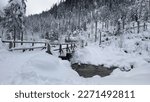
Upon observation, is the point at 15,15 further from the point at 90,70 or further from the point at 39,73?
the point at 39,73

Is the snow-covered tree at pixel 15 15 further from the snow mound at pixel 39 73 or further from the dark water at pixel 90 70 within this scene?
the snow mound at pixel 39 73

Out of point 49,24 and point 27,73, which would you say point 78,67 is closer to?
point 27,73

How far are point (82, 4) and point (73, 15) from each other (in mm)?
8029

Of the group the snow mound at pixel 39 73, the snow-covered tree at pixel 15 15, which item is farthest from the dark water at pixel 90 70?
the snow-covered tree at pixel 15 15

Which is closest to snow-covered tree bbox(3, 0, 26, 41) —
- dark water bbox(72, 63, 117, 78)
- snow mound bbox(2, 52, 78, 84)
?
dark water bbox(72, 63, 117, 78)

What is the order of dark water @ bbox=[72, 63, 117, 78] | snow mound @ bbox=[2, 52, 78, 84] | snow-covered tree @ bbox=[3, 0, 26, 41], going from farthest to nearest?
snow-covered tree @ bbox=[3, 0, 26, 41], dark water @ bbox=[72, 63, 117, 78], snow mound @ bbox=[2, 52, 78, 84]

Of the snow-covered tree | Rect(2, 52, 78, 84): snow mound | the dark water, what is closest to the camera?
Rect(2, 52, 78, 84): snow mound

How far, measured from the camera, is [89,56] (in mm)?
22203

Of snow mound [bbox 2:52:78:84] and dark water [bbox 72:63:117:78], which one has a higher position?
snow mound [bbox 2:52:78:84]

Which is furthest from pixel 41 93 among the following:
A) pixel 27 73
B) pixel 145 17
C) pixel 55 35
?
pixel 55 35

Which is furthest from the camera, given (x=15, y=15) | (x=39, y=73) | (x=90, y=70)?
(x=15, y=15)

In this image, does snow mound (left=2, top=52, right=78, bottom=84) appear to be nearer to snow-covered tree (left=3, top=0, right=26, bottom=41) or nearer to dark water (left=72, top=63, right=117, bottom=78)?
dark water (left=72, top=63, right=117, bottom=78)

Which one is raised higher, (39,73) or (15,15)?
(15,15)

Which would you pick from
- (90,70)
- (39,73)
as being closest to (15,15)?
(90,70)
